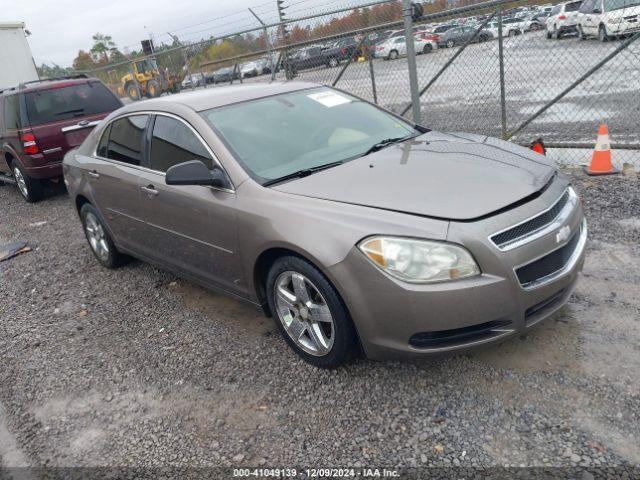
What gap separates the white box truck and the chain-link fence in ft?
23.4

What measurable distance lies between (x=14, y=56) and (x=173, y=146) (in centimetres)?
1384

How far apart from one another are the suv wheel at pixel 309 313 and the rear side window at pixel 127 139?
1.83 metres

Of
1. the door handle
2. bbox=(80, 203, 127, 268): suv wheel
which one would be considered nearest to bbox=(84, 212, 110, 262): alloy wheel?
bbox=(80, 203, 127, 268): suv wheel

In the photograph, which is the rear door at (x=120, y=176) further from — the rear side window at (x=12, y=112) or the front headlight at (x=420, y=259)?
the rear side window at (x=12, y=112)

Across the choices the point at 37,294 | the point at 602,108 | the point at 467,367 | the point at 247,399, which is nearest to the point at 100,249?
the point at 37,294

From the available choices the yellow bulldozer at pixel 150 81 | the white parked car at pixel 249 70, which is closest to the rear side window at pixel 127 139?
the white parked car at pixel 249 70

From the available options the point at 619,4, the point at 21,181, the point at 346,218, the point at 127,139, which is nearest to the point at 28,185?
the point at 21,181

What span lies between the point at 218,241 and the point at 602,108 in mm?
7958

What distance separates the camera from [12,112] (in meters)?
8.66

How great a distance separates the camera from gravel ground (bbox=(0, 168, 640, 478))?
2.65 metres

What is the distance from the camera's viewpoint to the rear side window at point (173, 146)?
12.3ft

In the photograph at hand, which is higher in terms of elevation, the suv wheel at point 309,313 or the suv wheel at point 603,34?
the suv wheel at point 603,34

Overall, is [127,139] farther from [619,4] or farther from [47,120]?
[619,4]

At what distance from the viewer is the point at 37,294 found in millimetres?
5262
